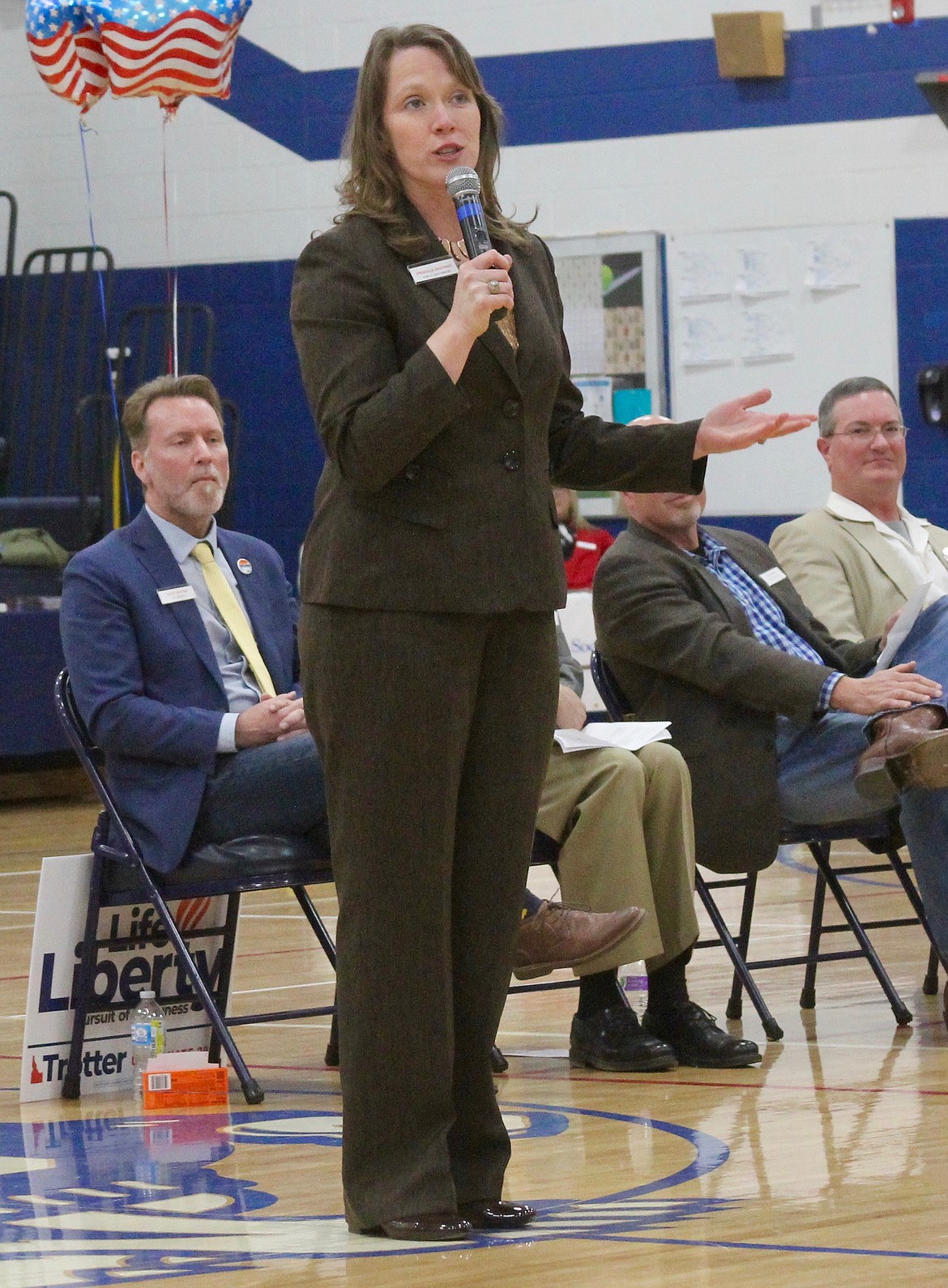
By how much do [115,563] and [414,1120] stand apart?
1.73 meters

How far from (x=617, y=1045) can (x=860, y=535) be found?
5.09 ft

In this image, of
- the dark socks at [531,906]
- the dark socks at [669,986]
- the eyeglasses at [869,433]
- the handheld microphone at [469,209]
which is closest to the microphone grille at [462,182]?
the handheld microphone at [469,209]

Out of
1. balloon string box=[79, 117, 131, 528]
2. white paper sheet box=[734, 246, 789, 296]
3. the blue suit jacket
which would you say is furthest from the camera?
balloon string box=[79, 117, 131, 528]

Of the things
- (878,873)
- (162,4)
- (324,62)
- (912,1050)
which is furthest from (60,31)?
(912,1050)

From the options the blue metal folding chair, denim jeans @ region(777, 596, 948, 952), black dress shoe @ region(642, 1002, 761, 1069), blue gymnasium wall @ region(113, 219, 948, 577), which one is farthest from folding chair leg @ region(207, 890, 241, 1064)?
blue gymnasium wall @ region(113, 219, 948, 577)

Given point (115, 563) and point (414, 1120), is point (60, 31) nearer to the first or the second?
point (115, 563)

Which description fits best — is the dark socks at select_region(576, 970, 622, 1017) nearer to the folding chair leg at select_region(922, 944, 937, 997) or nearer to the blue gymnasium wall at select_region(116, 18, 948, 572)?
the folding chair leg at select_region(922, 944, 937, 997)

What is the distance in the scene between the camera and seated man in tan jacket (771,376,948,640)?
475cm

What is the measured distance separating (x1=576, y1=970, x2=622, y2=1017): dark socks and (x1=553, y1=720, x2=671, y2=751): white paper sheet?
42cm

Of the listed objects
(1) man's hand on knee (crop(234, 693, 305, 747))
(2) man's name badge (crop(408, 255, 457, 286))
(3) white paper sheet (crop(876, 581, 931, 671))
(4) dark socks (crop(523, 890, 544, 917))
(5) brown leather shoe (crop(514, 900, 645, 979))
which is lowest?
(5) brown leather shoe (crop(514, 900, 645, 979))

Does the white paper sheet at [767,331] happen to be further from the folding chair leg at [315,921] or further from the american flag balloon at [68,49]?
the folding chair leg at [315,921]

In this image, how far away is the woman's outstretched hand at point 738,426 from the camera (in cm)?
251

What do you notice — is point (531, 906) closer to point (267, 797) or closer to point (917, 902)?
point (267, 797)

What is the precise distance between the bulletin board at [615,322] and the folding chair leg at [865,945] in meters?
4.89
